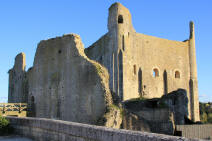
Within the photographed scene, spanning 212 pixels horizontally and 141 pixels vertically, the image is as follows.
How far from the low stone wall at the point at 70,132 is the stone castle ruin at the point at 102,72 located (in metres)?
3.52

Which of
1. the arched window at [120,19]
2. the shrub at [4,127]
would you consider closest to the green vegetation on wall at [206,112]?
the arched window at [120,19]

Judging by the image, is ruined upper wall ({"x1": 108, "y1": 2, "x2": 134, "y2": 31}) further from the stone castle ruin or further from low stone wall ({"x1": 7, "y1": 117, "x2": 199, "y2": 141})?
low stone wall ({"x1": 7, "y1": 117, "x2": 199, "y2": 141})

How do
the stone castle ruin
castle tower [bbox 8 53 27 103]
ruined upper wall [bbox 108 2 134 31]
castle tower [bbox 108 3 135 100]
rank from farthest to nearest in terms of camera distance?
ruined upper wall [bbox 108 2 134 31]
castle tower [bbox 108 3 135 100]
castle tower [bbox 8 53 27 103]
the stone castle ruin

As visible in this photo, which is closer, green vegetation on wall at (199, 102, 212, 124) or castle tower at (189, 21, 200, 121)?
castle tower at (189, 21, 200, 121)

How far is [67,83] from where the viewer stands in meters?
13.2

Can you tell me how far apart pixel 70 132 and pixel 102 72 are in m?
5.97

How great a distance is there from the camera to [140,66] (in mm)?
29375

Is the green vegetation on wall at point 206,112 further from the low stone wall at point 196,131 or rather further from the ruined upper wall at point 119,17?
the low stone wall at point 196,131

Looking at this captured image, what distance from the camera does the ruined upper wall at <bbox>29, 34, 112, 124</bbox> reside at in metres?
11.3

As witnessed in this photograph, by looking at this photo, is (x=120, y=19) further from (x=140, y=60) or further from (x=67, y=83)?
(x=67, y=83)

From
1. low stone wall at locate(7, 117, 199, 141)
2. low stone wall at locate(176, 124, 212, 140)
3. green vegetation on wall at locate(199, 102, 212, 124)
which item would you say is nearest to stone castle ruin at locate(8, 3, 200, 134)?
low stone wall at locate(7, 117, 199, 141)

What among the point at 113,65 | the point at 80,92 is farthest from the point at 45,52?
the point at 113,65

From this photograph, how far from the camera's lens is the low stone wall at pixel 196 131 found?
1570cm

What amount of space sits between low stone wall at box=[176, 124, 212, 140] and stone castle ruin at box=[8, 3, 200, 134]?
5.45 metres
